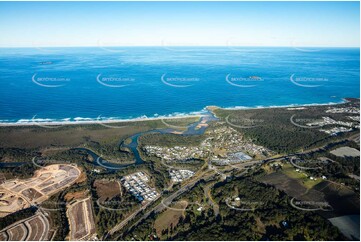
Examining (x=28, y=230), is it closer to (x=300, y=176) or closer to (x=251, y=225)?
(x=251, y=225)

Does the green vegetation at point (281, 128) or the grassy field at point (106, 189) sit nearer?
the grassy field at point (106, 189)

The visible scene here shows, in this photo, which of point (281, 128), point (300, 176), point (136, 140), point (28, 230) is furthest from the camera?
point (281, 128)

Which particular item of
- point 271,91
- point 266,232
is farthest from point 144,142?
point 271,91

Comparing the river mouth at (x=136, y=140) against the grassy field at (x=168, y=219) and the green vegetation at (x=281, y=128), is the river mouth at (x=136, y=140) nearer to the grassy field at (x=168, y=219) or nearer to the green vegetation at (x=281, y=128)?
the green vegetation at (x=281, y=128)

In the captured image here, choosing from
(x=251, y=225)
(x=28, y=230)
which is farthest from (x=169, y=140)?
(x=28, y=230)

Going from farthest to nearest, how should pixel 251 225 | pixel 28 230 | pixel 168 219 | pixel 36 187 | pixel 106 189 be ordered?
1. pixel 106 189
2. pixel 36 187
3. pixel 168 219
4. pixel 251 225
5. pixel 28 230

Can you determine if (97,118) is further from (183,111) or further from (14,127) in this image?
(183,111)

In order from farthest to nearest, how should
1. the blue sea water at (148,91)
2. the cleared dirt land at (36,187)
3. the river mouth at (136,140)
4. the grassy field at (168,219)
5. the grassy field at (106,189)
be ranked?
the blue sea water at (148,91) < the river mouth at (136,140) < the grassy field at (106,189) < the cleared dirt land at (36,187) < the grassy field at (168,219)

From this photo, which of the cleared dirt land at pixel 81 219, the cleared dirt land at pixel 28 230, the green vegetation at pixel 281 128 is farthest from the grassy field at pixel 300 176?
the cleared dirt land at pixel 28 230
